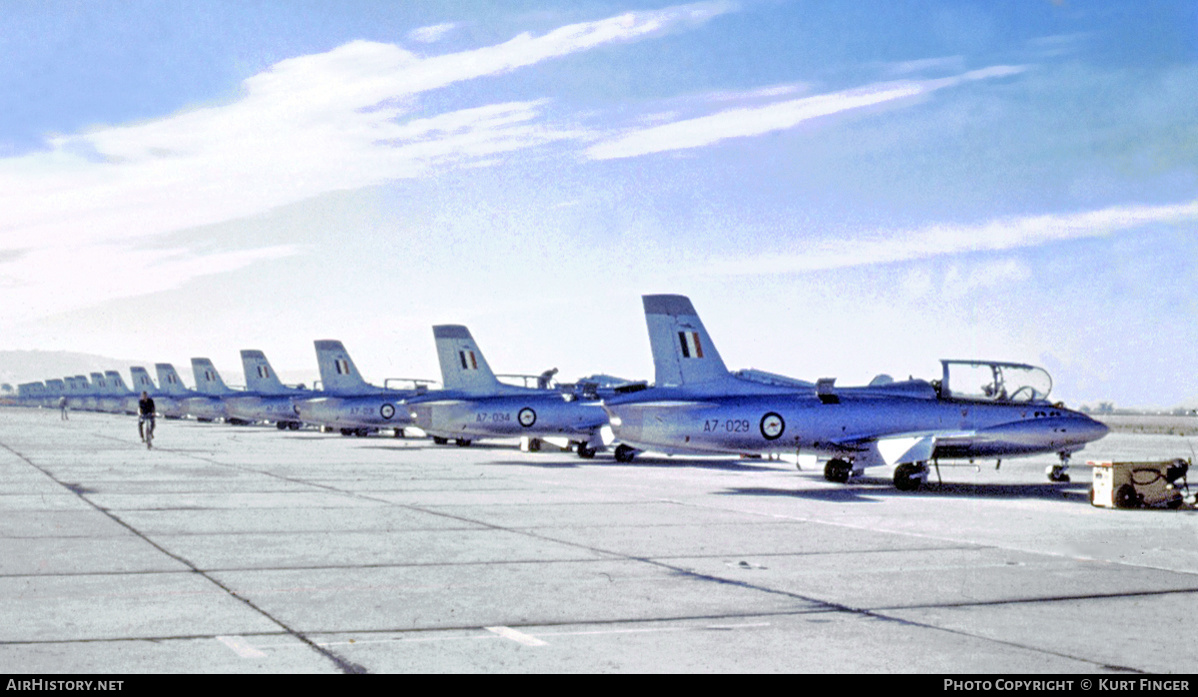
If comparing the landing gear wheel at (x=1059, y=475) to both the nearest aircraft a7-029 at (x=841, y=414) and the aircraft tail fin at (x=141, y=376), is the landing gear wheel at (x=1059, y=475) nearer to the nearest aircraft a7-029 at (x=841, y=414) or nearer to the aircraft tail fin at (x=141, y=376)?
the nearest aircraft a7-029 at (x=841, y=414)

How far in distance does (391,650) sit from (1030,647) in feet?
13.7

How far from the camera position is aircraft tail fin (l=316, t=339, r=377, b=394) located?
153ft

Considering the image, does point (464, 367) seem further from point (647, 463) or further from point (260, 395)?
point (260, 395)

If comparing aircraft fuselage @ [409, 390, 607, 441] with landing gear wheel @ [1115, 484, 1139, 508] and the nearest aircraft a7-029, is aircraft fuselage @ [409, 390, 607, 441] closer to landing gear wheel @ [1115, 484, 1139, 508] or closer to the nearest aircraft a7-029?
the nearest aircraft a7-029

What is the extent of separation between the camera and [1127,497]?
57.4 feet

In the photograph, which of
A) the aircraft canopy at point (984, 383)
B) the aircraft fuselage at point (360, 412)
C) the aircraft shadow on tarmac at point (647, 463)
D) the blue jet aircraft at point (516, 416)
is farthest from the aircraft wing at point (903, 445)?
the aircraft fuselage at point (360, 412)

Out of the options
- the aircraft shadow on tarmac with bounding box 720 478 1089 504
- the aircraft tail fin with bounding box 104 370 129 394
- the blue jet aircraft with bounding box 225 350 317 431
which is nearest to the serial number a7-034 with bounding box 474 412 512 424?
the aircraft shadow on tarmac with bounding box 720 478 1089 504

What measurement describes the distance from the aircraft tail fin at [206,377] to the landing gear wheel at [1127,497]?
213 ft

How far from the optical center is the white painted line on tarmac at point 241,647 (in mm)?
7004

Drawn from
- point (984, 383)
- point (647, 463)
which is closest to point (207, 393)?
point (647, 463)

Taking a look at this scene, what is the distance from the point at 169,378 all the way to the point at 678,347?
75.4m
